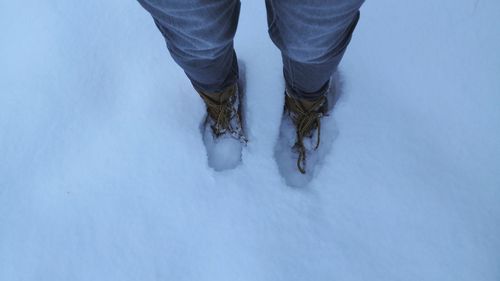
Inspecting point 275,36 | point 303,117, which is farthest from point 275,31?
point 303,117

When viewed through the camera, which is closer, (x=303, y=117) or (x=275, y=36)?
(x=275, y=36)

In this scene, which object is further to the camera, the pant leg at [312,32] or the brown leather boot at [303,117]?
the brown leather boot at [303,117]

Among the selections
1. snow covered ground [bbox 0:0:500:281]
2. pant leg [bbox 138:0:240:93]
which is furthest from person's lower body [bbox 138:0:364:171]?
snow covered ground [bbox 0:0:500:281]

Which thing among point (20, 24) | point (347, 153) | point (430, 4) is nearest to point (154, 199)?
point (347, 153)

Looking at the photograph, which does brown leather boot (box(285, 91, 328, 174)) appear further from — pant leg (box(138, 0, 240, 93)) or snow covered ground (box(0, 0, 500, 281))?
pant leg (box(138, 0, 240, 93))

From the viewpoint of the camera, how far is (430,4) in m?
0.80

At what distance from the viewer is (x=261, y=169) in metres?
0.77

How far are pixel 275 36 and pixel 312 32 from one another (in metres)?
0.10

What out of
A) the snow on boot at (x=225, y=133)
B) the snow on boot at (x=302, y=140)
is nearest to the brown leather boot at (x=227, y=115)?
the snow on boot at (x=225, y=133)

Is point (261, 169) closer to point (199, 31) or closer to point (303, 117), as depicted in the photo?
point (303, 117)

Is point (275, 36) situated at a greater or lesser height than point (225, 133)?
greater

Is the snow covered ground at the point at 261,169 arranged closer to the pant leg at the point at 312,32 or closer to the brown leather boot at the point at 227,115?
the brown leather boot at the point at 227,115

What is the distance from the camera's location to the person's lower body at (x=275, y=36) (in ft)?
1.31

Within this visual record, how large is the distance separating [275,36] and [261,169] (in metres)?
0.33
